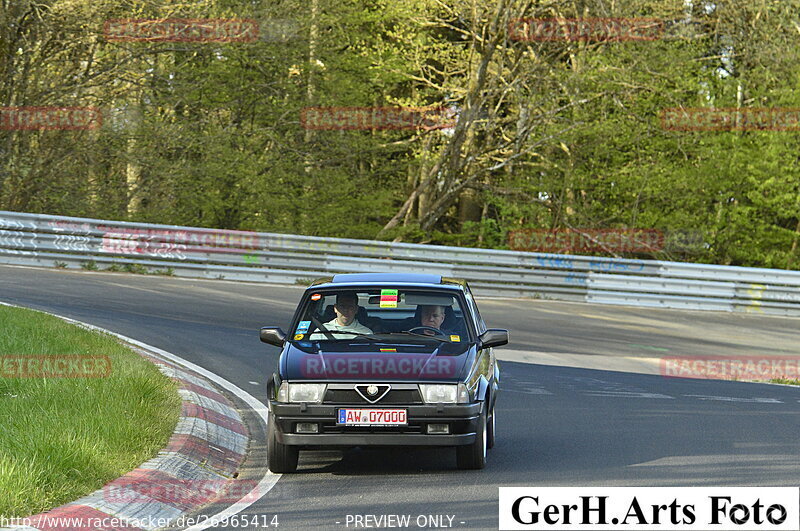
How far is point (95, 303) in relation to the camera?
1830 cm

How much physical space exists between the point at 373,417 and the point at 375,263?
50.9ft

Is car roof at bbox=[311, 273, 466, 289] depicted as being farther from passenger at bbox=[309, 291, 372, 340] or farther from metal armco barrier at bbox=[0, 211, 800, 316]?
metal armco barrier at bbox=[0, 211, 800, 316]

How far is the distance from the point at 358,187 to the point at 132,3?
27.0 feet

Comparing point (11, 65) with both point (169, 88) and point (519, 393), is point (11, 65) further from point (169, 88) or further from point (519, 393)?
point (519, 393)

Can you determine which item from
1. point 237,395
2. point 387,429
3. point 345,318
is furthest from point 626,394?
point 387,429

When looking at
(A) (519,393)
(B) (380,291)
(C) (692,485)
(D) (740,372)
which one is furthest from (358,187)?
(C) (692,485)

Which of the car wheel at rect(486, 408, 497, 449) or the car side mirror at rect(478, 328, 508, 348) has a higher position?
the car side mirror at rect(478, 328, 508, 348)

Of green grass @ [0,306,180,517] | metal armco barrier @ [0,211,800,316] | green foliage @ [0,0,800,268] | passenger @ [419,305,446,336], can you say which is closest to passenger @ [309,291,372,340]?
passenger @ [419,305,446,336]

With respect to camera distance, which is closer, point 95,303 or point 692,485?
point 692,485

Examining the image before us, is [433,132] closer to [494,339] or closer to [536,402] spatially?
[536,402]

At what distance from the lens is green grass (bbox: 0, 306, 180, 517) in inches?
267

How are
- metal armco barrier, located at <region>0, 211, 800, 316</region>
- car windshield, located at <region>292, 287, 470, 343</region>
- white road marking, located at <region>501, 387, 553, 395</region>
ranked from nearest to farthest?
car windshield, located at <region>292, 287, 470, 343</region> → white road marking, located at <region>501, 387, 553, 395</region> → metal armco barrier, located at <region>0, 211, 800, 316</region>

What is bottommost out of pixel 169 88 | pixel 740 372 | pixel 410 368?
pixel 740 372

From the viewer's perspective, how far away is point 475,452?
828cm
